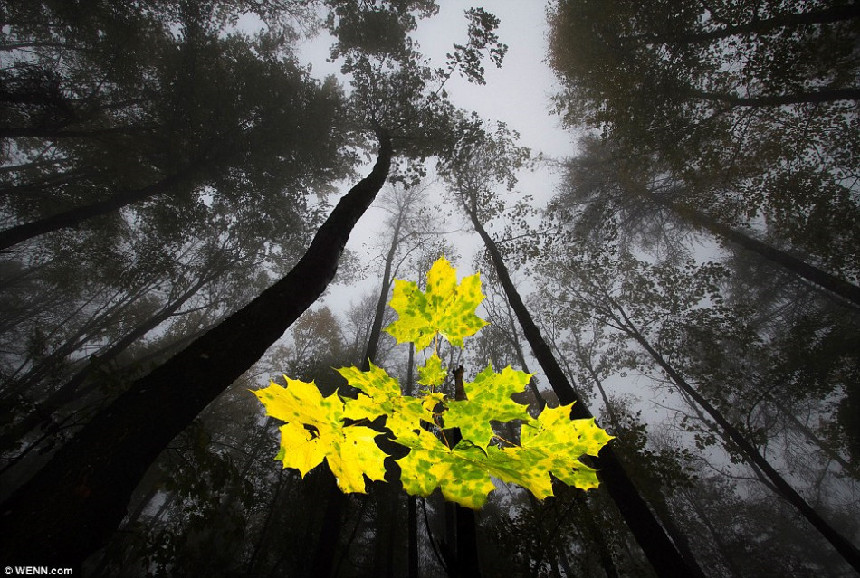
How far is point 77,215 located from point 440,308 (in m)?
10.4

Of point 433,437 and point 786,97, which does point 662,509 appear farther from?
point 433,437

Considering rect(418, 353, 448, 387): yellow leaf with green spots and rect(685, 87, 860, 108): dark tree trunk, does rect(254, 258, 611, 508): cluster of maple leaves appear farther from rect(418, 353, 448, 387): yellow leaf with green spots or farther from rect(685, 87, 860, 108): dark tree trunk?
rect(685, 87, 860, 108): dark tree trunk

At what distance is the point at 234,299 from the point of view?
16656mm

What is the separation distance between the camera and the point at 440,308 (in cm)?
86

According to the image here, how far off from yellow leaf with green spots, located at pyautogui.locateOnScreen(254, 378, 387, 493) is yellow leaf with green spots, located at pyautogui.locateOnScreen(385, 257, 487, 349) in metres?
0.25

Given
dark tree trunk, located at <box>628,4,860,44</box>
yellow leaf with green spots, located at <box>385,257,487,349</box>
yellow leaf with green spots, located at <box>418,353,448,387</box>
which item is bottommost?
yellow leaf with green spots, located at <box>418,353,448,387</box>

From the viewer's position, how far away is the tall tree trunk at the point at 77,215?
21.0 feet

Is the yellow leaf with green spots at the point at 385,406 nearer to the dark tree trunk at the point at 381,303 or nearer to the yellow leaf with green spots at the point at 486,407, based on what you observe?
the yellow leaf with green spots at the point at 486,407

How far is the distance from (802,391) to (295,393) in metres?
15.5

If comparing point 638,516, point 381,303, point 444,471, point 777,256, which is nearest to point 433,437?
point 444,471

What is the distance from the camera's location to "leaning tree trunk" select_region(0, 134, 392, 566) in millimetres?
1039

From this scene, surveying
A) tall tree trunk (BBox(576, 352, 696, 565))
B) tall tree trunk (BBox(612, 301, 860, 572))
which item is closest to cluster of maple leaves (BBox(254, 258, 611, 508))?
tall tree trunk (BBox(576, 352, 696, 565))

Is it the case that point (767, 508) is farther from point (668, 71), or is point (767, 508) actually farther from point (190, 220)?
point (190, 220)

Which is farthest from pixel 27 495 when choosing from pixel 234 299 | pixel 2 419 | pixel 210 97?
pixel 234 299
